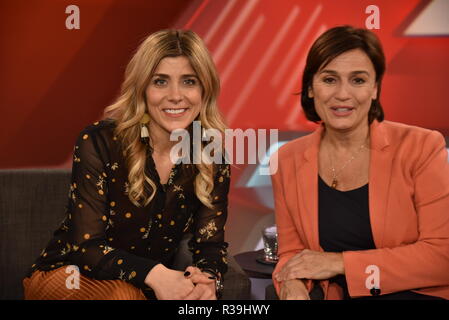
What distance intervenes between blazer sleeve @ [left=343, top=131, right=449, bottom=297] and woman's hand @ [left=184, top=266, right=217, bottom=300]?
0.46 metres

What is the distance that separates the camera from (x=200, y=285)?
1.96 m

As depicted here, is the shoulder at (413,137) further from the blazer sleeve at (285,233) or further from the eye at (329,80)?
the blazer sleeve at (285,233)

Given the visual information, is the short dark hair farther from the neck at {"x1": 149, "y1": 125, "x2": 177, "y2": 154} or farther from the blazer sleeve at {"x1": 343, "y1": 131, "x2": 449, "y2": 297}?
the neck at {"x1": 149, "y1": 125, "x2": 177, "y2": 154}

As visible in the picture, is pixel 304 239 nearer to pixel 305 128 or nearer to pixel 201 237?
pixel 201 237

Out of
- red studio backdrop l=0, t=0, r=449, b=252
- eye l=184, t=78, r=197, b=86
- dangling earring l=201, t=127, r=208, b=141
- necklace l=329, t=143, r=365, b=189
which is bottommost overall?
necklace l=329, t=143, r=365, b=189

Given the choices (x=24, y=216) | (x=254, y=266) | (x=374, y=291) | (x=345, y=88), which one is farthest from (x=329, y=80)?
(x=24, y=216)

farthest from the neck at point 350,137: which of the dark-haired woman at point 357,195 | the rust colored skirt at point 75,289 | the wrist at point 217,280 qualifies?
the rust colored skirt at point 75,289

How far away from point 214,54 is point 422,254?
2178 millimetres

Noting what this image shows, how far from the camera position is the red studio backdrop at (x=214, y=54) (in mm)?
3490

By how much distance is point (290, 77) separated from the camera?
145 inches

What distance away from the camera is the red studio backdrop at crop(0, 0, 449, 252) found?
3490 millimetres

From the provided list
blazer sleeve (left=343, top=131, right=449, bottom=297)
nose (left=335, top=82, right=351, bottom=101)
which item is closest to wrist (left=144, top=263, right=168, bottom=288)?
blazer sleeve (left=343, top=131, right=449, bottom=297)

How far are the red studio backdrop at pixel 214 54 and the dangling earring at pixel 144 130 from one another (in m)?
1.50
